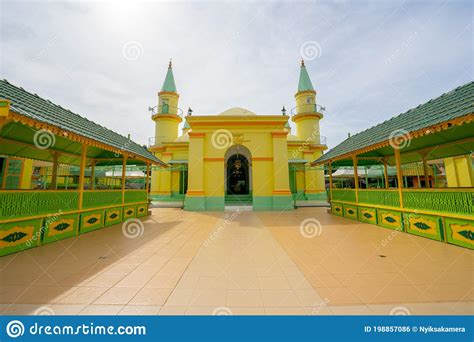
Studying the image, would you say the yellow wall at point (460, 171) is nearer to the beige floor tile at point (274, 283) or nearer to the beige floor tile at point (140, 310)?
the beige floor tile at point (274, 283)

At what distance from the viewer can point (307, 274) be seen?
332 cm

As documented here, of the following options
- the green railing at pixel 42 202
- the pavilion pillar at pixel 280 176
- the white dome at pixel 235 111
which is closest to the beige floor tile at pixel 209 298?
the green railing at pixel 42 202

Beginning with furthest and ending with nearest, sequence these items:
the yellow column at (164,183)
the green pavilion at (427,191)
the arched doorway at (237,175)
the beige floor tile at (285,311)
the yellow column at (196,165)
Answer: the arched doorway at (237,175) < the yellow column at (164,183) < the yellow column at (196,165) < the green pavilion at (427,191) < the beige floor tile at (285,311)

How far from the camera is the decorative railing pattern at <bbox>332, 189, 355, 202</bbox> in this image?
371 inches

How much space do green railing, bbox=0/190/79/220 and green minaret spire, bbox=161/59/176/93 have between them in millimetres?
18352

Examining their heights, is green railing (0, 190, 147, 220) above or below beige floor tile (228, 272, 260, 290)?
above

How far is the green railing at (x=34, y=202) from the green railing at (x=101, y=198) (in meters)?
0.45

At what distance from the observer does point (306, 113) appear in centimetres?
2016

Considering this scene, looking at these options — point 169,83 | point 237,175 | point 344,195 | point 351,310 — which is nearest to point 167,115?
point 169,83

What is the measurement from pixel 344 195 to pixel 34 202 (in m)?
12.1

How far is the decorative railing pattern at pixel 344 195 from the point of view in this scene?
942cm

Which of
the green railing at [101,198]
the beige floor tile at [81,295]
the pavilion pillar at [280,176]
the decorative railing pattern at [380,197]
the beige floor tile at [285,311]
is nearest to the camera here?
the beige floor tile at [285,311]

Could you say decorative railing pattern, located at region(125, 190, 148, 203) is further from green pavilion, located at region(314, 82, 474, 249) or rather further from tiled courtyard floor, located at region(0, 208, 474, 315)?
green pavilion, located at region(314, 82, 474, 249)

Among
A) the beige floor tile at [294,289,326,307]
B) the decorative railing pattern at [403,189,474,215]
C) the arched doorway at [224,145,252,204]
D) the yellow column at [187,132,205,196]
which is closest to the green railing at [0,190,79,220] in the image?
the beige floor tile at [294,289,326,307]
